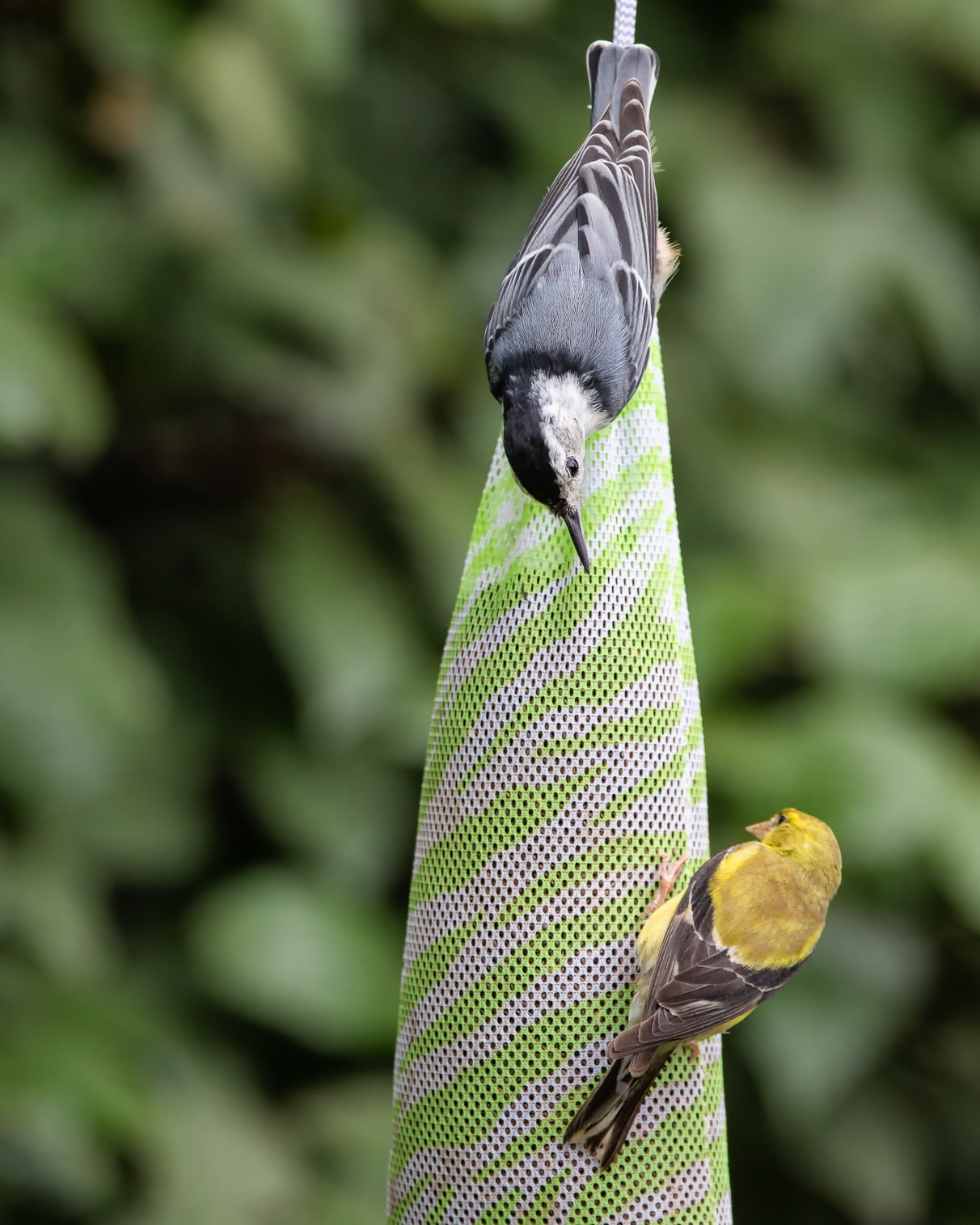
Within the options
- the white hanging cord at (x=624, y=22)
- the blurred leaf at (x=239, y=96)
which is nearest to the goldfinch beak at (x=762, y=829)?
the white hanging cord at (x=624, y=22)

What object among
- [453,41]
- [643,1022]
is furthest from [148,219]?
[643,1022]

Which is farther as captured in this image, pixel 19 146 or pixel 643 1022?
pixel 19 146

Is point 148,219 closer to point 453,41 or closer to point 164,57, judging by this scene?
point 164,57

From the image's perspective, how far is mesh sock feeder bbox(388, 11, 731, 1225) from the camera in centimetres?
247

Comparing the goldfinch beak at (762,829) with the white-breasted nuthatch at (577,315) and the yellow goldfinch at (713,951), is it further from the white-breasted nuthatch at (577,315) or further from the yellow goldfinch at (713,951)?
the white-breasted nuthatch at (577,315)

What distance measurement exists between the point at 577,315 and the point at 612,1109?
129cm

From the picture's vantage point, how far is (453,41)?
22.1 ft

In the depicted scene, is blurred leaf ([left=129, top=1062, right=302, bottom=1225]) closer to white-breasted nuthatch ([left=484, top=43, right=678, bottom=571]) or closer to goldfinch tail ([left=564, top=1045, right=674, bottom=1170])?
goldfinch tail ([left=564, top=1045, right=674, bottom=1170])

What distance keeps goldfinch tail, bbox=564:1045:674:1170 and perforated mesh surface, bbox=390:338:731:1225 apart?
0.06 meters

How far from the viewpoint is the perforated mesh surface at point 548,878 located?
2.47 m

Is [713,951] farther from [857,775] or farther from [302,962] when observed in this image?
[302,962]

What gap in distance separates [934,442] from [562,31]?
2.58 meters

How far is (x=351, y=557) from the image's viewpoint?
5617 millimetres

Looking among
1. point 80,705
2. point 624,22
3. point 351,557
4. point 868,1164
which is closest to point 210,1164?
point 80,705
